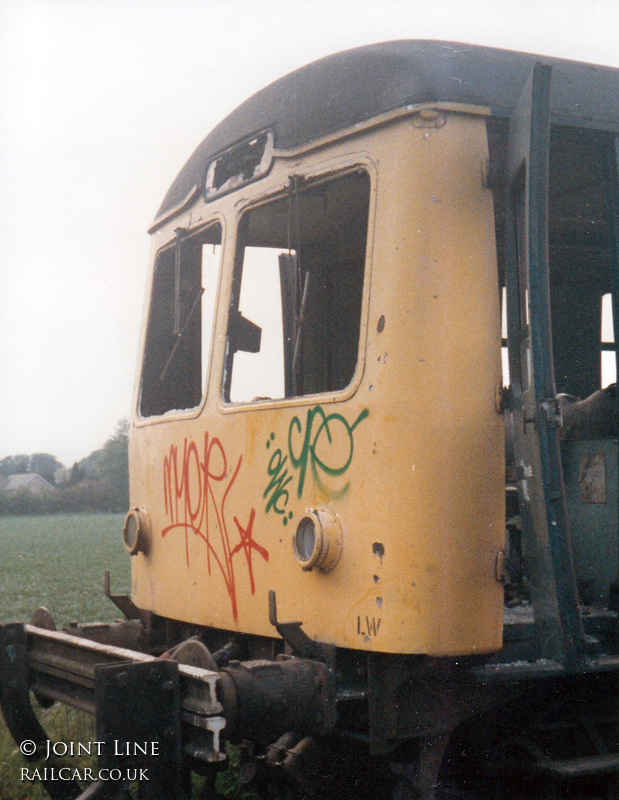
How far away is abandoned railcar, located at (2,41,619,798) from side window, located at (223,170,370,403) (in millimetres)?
16

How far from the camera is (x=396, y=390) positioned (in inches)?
129

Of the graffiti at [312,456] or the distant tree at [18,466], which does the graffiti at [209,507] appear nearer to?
the graffiti at [312,456]

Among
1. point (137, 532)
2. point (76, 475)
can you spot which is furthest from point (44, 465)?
point (137, 532)

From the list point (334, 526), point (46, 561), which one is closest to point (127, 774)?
point (334, 526)

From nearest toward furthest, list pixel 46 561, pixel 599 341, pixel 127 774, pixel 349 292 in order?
pixel 127 774
pixel 349 292
pixel 599 341
pixel 46 561

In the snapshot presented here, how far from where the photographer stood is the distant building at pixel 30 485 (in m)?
58.8

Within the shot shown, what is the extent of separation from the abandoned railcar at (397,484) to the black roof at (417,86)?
11 millimetres

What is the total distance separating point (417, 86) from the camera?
3369mm

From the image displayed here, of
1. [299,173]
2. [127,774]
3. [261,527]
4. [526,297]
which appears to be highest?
[299,173]

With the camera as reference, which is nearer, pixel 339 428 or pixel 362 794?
pixel 339 428

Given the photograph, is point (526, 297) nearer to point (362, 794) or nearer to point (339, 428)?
point (339, 428)

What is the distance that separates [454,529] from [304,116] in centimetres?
169

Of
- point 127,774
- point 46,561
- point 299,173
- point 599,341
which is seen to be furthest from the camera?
point 46,561

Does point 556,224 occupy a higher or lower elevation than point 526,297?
higher
